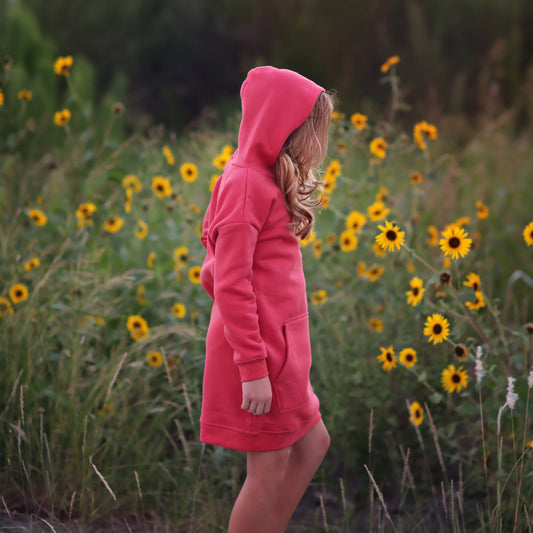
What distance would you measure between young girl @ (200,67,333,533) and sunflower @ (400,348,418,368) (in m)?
0.53

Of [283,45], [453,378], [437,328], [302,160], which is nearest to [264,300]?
[302,160]

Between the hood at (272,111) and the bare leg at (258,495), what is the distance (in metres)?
0.77

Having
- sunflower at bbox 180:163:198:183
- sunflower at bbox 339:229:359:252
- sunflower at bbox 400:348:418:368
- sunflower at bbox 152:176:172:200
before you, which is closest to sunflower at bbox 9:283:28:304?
sunflower at bbox 152:176:172:200

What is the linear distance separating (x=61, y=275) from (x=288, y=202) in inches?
57.6

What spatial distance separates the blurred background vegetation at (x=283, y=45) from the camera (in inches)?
336

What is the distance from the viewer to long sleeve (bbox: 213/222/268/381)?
1.55 m

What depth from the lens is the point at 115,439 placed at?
2.25 metres

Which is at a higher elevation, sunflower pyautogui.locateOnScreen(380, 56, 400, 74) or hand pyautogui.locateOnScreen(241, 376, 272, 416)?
sunflower pyautogui.locateOnScreen(380, 56, 400, 74)

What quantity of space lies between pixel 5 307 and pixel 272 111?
1405mm

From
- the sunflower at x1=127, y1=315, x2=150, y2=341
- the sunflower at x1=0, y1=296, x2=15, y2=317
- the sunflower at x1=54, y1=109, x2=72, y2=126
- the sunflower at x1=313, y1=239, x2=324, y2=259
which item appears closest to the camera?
the sunflower at x1=0, y1=296, x2=15, y2=317

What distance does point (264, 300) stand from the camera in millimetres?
1643

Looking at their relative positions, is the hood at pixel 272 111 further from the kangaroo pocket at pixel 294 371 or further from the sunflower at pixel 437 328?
the sunflower at pixel 437 328

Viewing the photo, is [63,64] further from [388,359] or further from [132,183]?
[388,359]

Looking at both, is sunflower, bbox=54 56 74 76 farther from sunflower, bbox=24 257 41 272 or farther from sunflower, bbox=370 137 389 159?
sunflower, bbox=370 137 389 159
